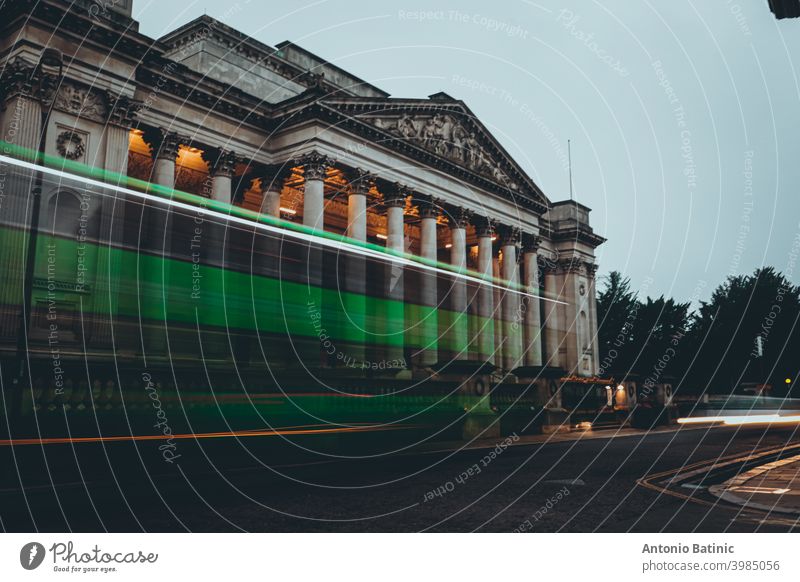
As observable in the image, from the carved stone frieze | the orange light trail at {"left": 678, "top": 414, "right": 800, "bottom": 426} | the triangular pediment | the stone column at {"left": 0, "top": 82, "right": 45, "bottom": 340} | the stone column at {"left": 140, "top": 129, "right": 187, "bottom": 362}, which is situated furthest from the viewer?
the orange light trail at {"left": 678, "top": 414, "right": 800, "bottom": 426}

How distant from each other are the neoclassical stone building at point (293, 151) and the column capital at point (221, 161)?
0.08m

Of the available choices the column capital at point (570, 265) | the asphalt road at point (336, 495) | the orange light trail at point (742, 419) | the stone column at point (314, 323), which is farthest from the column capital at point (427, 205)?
the stone column at point (314, 323)

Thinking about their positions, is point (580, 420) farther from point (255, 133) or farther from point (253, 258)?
point (253, 258)

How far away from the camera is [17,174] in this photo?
1142cm

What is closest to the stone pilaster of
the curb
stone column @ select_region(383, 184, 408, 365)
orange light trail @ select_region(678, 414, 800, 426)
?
orange light trail @ select_region(678, 414, 800, 426)

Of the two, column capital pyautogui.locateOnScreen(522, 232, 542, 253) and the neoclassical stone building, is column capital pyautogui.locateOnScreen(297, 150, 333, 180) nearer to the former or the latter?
the neoclassical stone building

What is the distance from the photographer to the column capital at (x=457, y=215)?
4156 cm

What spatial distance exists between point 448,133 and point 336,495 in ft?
110

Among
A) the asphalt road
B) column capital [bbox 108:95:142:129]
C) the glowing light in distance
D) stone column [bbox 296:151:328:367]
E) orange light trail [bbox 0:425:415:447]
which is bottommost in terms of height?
the asphalt road

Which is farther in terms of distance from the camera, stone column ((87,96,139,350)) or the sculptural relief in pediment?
the sculptural relief in pediment

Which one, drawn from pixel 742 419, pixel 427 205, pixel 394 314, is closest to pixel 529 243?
pixel 427 205

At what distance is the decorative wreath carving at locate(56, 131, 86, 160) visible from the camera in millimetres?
23875

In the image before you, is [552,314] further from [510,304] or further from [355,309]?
[355,309]

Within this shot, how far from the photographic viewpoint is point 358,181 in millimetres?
35094
